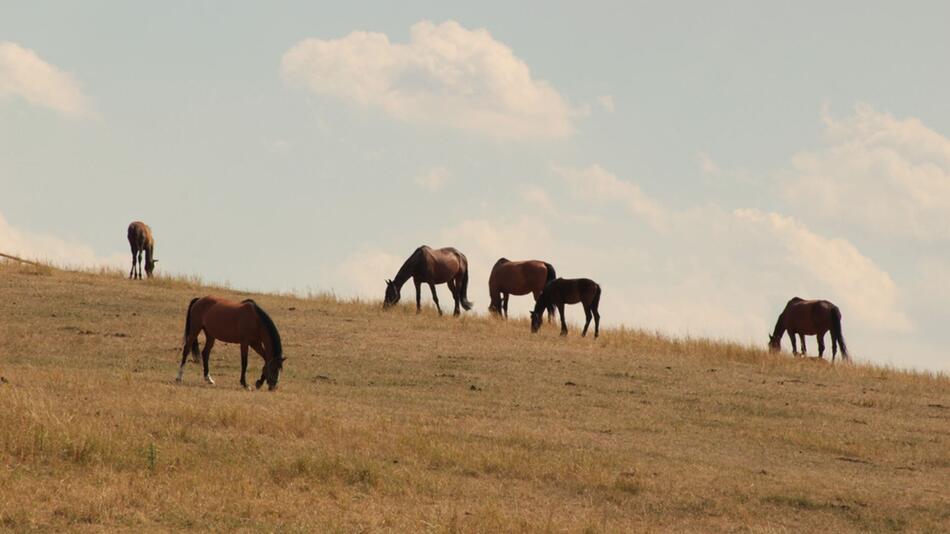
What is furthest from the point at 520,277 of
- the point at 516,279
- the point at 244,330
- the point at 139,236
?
the point at 244,330

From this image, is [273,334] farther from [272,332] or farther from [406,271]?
[406,271]

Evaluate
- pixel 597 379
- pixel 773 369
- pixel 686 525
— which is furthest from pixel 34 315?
pixel 686 525

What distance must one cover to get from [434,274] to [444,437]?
18.6m

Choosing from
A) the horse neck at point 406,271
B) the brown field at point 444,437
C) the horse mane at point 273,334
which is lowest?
the brown field at point 444,437

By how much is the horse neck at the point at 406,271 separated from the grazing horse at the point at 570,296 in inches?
168

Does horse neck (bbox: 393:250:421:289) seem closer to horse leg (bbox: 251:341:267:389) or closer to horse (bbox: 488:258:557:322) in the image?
horse (bbox: 488:258:557:322)

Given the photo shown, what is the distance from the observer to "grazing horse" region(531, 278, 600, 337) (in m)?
30.3

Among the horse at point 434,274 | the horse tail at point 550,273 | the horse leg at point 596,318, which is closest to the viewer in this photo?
the horse leg at point 596,318

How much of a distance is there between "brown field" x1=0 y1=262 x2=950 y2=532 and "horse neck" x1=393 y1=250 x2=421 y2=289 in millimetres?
6338

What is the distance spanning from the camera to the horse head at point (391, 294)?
1271 inches

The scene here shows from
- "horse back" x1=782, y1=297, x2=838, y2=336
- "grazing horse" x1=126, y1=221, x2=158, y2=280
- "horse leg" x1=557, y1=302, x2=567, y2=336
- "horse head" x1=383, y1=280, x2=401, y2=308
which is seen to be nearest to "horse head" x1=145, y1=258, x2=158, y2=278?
"grazing horse" x1=126, y1=221, x2=158, y2=280

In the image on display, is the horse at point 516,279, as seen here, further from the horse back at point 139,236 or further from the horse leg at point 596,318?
the horse back at point 139,236

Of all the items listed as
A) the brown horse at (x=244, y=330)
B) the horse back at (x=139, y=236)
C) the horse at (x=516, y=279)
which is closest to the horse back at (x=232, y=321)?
the brown horse at (x=244, y=330)

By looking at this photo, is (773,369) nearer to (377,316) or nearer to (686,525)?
(377,316)
